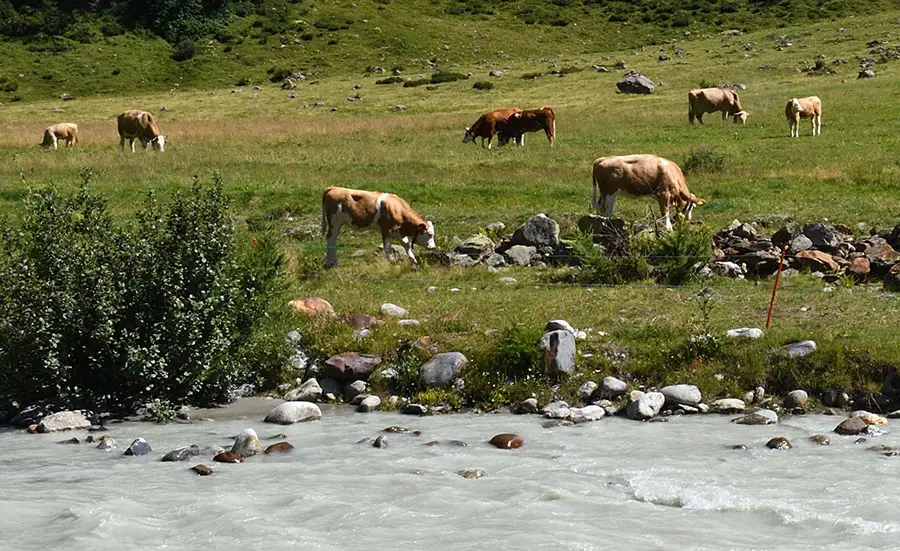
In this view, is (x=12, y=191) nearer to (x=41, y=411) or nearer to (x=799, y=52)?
(x=41, y=411)

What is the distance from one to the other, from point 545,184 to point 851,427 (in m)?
16.2

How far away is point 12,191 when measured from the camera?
96.2 ft

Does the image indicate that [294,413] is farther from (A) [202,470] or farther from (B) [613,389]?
(B) [613,389]

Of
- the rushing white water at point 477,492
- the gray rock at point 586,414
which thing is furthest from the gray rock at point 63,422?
the gray rock at point 586,414

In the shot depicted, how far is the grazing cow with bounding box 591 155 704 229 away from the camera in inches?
930

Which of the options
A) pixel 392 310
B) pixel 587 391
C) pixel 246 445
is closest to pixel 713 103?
pixel 392 310

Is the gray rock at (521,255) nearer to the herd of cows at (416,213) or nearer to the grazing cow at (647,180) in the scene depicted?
the herd of cows at (416,213)

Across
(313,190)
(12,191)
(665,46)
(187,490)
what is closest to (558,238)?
(313,190)

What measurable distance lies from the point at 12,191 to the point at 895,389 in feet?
76.0

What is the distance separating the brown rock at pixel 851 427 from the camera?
12836 mm

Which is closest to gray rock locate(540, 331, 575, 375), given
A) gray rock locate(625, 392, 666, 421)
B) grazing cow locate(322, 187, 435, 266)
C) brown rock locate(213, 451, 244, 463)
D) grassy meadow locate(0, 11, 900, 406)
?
grassy meadow locate(0, 11, 900, 406)

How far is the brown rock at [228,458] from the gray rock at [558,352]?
14.6 feet

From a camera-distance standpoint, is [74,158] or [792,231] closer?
[792,231]

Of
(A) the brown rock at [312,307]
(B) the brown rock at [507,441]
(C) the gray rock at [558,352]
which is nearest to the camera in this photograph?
(B) the brown rock at [507,441]
